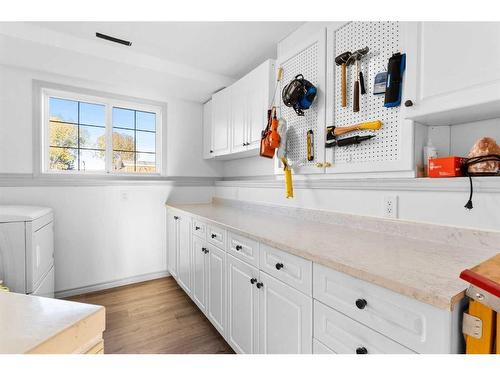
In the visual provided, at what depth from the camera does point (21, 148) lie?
7.86 ft

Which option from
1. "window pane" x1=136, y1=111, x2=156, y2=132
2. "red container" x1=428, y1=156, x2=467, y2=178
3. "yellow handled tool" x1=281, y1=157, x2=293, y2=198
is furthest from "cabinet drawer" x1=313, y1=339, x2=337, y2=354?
"window pane" x1=136, y1=111, x2=156, y2=132

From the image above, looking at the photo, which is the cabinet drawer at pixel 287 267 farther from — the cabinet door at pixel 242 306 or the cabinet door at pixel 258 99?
the cabinet door at pixel 258 99

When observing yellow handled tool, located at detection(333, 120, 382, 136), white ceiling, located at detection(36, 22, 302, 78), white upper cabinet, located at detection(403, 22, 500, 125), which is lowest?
yellow handled tool, located at detection(333, 120, 382, 136)

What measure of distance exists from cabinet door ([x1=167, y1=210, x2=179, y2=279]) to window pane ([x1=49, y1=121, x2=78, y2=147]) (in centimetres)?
129

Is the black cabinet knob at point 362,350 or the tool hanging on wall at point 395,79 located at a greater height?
the tool hanging on wall at point 395,79

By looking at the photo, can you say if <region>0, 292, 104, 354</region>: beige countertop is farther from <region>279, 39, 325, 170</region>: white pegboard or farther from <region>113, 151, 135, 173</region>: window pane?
<region>113, 151, 135, 173</region>: window pane

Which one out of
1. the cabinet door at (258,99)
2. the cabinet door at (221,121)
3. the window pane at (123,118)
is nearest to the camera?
the cabinet door at (258,99)

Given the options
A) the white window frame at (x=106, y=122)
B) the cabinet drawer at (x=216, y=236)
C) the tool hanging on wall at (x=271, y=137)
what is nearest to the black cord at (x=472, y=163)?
the tool hanging on wall at (x=271, y=137)

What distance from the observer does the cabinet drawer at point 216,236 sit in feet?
5.72

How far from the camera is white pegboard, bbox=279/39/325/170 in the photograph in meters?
1.70

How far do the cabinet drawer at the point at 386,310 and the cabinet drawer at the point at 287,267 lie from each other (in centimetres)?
7

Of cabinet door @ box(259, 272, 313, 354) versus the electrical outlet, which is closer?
cabinet door @ box(259, 272, 313, 354)

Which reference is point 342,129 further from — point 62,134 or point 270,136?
A: point 62,134

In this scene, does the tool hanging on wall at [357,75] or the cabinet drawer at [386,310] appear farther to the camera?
the tool hanging on wall at [357,75]
